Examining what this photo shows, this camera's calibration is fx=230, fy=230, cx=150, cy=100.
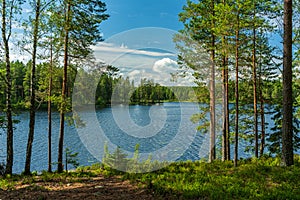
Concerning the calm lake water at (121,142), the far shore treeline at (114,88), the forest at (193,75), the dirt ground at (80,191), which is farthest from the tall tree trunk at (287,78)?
the calm lake water at (121,142)

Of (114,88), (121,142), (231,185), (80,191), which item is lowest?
(121,142)

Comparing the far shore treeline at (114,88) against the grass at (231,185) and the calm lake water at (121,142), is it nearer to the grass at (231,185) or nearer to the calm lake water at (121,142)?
the calm lake water at (121,142)

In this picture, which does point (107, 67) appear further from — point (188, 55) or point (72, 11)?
point (188, 55)

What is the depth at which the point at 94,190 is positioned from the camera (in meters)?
6.94

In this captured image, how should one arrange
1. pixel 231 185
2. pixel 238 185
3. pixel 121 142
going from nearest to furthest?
pixel 238 185, pixel 231 185, pixel 121 142

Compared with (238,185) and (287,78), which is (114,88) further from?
(238,185)

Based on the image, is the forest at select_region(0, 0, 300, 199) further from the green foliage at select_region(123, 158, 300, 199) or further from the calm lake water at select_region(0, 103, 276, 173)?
the calm lake water at select_region(0, 103, 276, 173)

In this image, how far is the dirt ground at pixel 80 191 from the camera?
629 centimetres

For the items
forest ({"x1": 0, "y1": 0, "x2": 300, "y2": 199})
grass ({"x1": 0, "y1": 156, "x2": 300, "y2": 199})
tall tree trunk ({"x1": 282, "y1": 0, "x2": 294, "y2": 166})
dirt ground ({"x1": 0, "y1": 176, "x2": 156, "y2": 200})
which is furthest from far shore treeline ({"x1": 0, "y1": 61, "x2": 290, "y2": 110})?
tall tree trunk ({"x1": 282, "y1": 0, "x2": 294, "y2": 166})

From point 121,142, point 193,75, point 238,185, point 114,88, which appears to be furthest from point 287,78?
point 121,142

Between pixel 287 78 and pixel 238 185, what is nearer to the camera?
pixel 238 185

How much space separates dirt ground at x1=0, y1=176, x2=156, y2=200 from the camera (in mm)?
6285

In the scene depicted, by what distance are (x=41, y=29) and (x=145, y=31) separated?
15.3 ft

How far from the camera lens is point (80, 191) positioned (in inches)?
272
